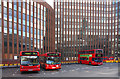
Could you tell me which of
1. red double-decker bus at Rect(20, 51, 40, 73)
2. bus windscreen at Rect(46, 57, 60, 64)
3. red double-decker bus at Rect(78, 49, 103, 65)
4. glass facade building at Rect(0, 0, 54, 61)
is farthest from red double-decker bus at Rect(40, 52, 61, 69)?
glass facade building at Rect(0, 0, 54, 61)

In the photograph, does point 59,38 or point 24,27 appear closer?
point 24,27

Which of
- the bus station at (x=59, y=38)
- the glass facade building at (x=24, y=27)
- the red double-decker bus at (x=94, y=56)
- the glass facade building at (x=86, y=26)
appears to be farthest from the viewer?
the glass facade building at (x=86, y=26)

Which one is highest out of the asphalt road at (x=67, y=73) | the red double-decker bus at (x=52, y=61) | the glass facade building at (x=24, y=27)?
the glass facade building at (x=24, y=27)

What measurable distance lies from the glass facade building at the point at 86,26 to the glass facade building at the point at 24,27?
50.9 feet

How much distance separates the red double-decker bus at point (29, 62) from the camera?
17.5m

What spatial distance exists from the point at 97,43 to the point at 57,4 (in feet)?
98.7

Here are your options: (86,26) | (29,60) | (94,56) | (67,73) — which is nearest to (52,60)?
(67,73)

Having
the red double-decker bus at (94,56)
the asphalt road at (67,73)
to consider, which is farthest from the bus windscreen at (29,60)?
the red double-decker bus at (94,56)

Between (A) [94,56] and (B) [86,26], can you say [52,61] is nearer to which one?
(A) [94,56]

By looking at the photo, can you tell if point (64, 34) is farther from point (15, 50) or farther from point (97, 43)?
point (15, 50)

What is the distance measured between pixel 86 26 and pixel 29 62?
202 ft

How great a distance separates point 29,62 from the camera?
1788 centimetres

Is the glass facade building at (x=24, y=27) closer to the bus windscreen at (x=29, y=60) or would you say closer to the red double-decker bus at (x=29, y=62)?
the red double-decker bus at (x=29, y=62)

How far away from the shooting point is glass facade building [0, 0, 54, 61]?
3797cm
